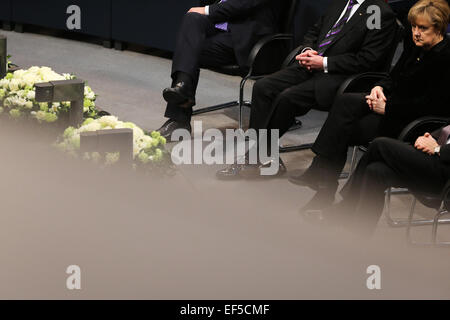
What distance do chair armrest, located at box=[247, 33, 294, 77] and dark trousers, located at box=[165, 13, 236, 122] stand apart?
8.1 inches

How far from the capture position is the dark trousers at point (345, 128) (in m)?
3.49

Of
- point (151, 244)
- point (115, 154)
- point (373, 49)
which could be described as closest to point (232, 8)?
point (373, 49)

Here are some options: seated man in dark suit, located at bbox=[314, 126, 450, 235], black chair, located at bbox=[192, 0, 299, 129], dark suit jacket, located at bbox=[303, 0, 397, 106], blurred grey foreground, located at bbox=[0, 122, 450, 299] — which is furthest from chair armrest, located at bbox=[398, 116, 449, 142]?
blurred grey foreground, located at bbox=[0, 122, 450, 299]

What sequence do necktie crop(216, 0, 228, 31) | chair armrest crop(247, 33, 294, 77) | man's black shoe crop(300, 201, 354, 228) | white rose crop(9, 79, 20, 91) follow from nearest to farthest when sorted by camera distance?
1. white rose crop(9, 79, 20, 91)
2. man's black shoe crop(300, 201, 354, 228)
3. chair armrest crop(247, 33, 294, 77)
4. necktie crop(216, 0, 228, 31)

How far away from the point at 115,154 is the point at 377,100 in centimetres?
182

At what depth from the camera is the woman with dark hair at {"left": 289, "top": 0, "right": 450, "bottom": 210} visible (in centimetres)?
326

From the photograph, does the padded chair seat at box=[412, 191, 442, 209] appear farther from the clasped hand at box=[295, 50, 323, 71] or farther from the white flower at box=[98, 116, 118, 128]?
the white flower at box=[98, 116, 118, 128]

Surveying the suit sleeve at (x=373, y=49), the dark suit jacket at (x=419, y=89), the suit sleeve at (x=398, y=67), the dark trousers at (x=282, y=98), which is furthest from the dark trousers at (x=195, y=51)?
the dark suit jacket at (x=419, y=89)

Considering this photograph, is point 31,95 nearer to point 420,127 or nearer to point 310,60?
point 420,127

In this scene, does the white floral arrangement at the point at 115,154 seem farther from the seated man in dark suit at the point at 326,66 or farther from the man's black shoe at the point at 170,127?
the man's black shoe at the point at 170,127

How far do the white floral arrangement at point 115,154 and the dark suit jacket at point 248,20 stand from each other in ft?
7.42

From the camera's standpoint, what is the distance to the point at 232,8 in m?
4.47
